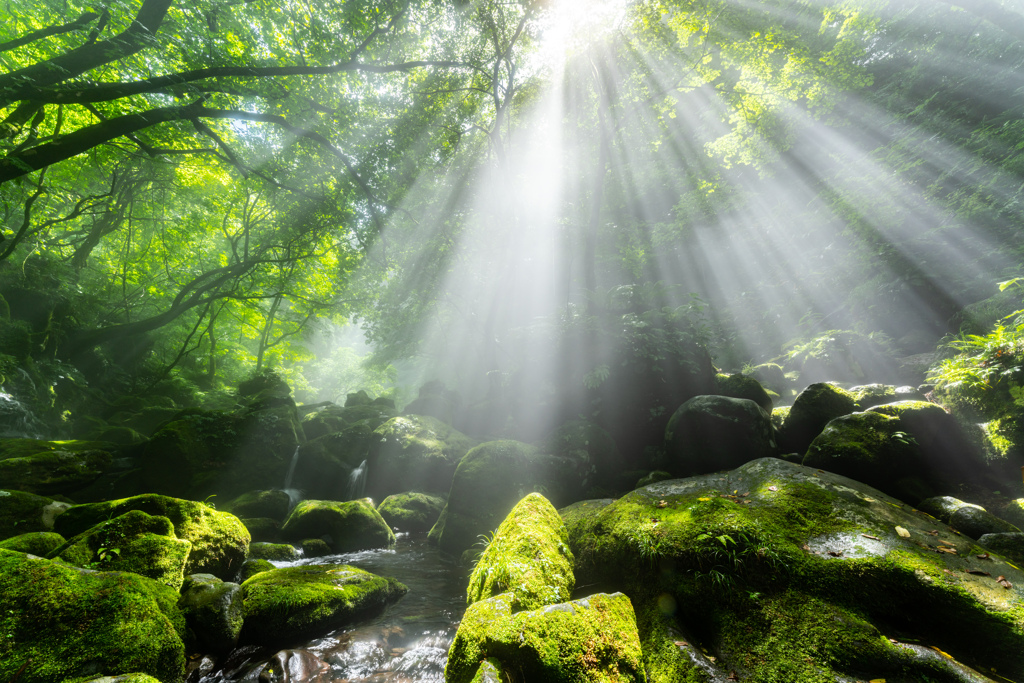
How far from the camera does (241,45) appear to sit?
10000 millimetres

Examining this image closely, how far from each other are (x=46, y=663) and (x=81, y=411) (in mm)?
15768

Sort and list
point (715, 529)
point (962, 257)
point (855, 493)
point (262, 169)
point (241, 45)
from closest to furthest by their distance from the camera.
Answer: point (715, 529) < point (855, 493) < point (241, 45) < point (262, 169) < point (962, 257)

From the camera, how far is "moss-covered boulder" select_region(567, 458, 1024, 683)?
2600 millimetres

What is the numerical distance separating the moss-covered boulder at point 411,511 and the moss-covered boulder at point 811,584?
6.78 m

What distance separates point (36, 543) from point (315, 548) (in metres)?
4.22

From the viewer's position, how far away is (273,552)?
22.7 ft

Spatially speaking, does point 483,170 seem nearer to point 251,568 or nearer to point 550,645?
point 251,568

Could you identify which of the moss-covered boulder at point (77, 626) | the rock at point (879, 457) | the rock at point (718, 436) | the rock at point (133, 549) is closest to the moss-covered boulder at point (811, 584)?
the rock at point (879, 457)

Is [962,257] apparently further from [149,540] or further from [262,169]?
[262,169]

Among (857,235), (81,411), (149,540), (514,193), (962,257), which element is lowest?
(149,540)

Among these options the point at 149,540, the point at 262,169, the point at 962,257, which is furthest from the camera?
the point at 962,257

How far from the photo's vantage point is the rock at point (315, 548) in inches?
296

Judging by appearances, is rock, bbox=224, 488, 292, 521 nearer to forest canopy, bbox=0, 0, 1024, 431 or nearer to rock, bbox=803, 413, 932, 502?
forest canopy, bbox=0, 0, 1024, 431

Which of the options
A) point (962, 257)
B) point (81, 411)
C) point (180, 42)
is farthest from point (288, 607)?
point (962, 257)
